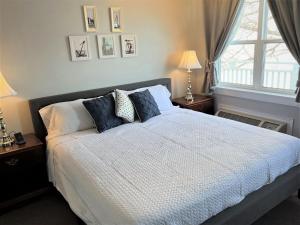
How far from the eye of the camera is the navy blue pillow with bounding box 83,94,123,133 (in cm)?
262

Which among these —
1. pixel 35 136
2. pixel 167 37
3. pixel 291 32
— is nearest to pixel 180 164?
pixel 35 136

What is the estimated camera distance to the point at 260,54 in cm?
319

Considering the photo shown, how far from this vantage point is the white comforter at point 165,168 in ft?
4.83

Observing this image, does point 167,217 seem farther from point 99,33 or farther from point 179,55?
point 179,55

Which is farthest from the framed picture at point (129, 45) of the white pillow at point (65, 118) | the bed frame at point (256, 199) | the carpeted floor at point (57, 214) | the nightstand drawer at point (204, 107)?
the carpeted floor at point (57, 214)

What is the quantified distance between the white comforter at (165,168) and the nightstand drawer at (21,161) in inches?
5.2

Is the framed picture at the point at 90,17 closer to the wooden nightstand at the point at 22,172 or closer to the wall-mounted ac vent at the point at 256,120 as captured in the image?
the wooden nightstand at the point at 22,172

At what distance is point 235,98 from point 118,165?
2313 millimetres

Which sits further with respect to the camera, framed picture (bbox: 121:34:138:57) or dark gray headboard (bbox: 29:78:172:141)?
framed picture (bbox: 121:34:138:57)

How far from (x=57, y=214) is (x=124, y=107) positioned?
127 cm

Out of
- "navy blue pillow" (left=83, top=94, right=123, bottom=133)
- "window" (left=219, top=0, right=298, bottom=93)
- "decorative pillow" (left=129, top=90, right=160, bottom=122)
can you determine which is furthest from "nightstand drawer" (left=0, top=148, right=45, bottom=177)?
"window" (left=219, top=0, right=298, bottom=93)

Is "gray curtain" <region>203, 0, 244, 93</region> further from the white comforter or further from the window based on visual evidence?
the white comforter

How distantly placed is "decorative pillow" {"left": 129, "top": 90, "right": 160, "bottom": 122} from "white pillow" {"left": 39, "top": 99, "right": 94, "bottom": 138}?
0.54m

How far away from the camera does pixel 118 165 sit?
1893 mm
